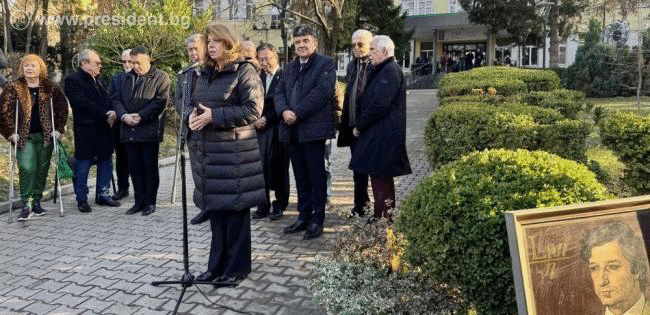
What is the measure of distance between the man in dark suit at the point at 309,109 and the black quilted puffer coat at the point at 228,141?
1.20m

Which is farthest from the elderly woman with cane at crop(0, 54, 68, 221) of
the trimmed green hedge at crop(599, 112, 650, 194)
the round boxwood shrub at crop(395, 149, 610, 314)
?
the trimmed green hedge at crop(599, 112, 650, 194)

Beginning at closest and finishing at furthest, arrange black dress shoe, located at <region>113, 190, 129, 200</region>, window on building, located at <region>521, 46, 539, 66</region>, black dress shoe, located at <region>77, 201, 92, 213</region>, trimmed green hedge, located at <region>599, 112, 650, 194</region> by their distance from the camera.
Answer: trimmed green hedge, located at <region>599, 112, 650, 194</region> < black dress shoe, located at <region>77, 201, 92, 213</region> < black dress shoe, located at <region>113, 190, 129, 200</region> < window on building, located at <region>521, 46, 539, 66</region>

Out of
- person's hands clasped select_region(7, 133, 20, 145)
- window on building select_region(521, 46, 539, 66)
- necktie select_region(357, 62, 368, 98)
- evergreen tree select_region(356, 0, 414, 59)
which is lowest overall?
person's hands clasped select_region(7, 133, 20, 145)

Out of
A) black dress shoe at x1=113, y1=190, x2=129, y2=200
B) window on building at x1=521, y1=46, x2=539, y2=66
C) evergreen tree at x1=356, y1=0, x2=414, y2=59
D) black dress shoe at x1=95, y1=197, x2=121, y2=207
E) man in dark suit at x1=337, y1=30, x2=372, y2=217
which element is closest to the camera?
man in dark suit at x1=337, y1=30, x2=372, y2=217

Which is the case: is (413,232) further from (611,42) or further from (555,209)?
(611,42)

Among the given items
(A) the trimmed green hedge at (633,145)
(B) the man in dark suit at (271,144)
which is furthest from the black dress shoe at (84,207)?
(A) the trimmed green hedge at (633,145)

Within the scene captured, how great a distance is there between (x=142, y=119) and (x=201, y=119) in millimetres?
2810

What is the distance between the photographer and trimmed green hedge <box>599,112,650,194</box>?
202 inches

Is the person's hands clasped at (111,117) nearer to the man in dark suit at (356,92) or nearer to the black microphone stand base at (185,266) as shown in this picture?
the man in dark suit at (356,92)

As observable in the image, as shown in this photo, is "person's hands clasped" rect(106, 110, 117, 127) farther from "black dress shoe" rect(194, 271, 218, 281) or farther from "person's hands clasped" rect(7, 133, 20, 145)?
"black dress shoe" rect(194, 271, 218, 281)

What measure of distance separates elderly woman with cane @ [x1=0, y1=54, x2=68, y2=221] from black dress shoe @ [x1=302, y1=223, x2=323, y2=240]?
333cm

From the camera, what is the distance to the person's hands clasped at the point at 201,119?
3994 mm

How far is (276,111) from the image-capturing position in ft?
18.8

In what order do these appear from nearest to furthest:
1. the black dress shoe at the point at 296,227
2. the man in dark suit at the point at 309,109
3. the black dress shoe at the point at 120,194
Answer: the man in dark suit at the point at 309,109, the black dress shoe at the point at 296,227, the black dress shoe at the point at 120,194
